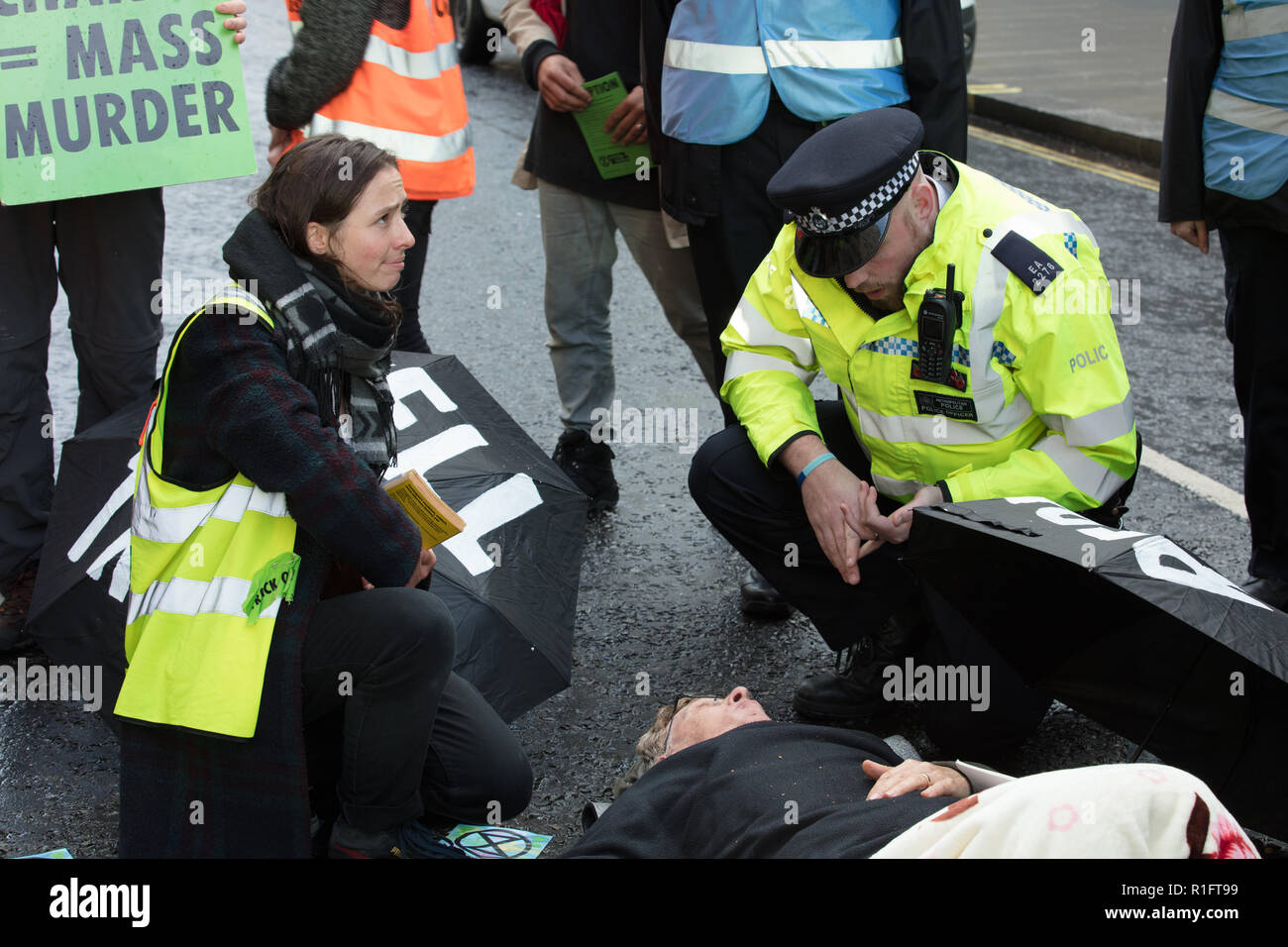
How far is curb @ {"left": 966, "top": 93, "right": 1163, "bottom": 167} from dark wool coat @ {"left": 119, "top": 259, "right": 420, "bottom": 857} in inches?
259

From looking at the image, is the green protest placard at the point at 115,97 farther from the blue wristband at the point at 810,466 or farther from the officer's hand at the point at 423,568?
the blue wristband at the point at 810,466

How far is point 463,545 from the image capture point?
9.94ft

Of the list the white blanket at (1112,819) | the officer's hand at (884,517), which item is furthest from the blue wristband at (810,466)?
the white blanket at (1112,819)

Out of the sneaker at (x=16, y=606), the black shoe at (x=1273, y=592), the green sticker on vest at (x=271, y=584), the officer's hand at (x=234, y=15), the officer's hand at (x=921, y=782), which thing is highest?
the officer's hand at (x=234, y=15)

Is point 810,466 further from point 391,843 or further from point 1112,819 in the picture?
point 1112,819

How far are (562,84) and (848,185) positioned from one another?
1384 mm

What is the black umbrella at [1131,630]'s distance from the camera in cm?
207

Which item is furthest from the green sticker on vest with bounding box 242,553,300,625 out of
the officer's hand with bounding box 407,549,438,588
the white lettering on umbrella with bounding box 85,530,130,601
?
the white lettering on umbrella with bounding box 85,530,130,601

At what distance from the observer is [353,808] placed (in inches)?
103

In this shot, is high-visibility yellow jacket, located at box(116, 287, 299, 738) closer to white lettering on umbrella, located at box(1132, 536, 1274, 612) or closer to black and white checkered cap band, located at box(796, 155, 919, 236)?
black and white checkered cap band, located at box(796, 155, 919, 236)

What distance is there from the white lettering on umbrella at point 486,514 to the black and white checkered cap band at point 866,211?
0.89 m

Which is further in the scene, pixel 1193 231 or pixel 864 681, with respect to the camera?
pixel 1193 231

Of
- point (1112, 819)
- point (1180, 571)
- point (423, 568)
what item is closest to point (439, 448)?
point (423, 568)

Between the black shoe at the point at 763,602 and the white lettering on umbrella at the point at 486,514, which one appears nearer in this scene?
the white lettering on umbrella at the point at 486,514
